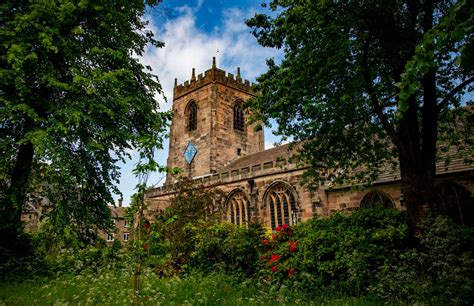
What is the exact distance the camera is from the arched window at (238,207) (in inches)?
850

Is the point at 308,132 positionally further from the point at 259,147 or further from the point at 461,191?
the point at 259,147

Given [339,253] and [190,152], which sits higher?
[190,152]

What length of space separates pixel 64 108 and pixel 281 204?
1457cm

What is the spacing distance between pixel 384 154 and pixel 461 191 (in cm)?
607

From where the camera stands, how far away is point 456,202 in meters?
12.1

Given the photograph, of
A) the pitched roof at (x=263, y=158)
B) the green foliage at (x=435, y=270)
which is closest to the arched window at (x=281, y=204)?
the pitched roof at (x=263, y=158)

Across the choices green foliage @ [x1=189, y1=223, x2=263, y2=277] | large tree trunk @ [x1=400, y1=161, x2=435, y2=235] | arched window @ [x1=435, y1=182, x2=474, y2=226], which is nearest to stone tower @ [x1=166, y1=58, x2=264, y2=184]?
green foliage @ [x1=189, y1=223, x2=263, y2=277]

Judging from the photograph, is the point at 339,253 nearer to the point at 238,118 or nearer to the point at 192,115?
the point at 238,118

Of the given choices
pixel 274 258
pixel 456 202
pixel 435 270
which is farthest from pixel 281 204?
pixel 435 270

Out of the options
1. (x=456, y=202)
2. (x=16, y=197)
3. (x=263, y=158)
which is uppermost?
(x=263, y=158)

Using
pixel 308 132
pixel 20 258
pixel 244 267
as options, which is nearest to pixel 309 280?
pixel 244 267

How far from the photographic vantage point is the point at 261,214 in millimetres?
20031

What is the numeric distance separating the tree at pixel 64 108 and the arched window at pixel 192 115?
21.6 metres

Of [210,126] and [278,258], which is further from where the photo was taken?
[210,126]
